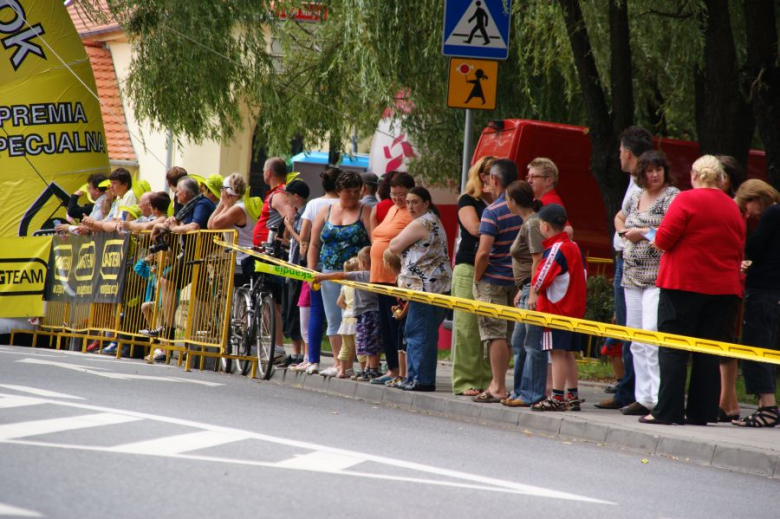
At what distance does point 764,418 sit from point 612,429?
4.40ft

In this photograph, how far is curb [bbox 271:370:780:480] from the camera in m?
8.80

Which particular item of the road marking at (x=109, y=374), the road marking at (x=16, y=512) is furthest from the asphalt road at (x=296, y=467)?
the road marking at (x=109, y=374)

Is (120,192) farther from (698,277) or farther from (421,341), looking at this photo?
(698,277)

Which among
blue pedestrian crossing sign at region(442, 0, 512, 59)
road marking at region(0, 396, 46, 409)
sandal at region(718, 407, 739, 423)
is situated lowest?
road marking at region(0, 396, 46, 409)

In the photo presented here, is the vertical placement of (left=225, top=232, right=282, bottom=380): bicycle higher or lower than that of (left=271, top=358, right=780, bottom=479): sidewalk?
higher

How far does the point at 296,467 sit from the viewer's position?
23.1ft

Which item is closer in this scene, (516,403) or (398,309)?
(516,403)

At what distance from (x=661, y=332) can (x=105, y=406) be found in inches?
157

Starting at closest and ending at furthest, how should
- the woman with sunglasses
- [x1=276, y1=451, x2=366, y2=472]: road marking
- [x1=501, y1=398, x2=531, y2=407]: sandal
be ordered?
[x1=276, y1=451, x2=366, y2=472]: road marking
[x1=501, y1=398, x2=531, y2=407]: sandal
the woman with sunglasses

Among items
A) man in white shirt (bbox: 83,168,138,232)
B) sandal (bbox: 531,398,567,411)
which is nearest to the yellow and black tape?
sandal (bbox: 531,398,567,411)

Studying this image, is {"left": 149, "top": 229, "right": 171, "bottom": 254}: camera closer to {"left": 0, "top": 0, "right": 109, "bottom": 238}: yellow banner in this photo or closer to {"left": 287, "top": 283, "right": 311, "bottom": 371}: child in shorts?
{"left": 287, "top": 283, "right": 311, "bottom": 371}: child in shorts

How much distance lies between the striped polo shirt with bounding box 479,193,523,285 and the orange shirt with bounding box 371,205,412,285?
48.3 inches

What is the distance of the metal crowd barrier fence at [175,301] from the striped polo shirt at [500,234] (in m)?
3.04

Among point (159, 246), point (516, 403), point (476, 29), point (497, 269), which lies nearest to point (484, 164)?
point (497, 269)
